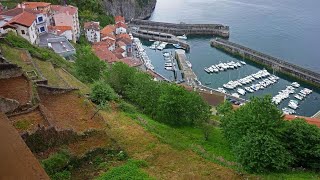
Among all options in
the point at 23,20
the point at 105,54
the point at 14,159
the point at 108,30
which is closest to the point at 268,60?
the point at 105,54

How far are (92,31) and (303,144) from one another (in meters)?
61.0

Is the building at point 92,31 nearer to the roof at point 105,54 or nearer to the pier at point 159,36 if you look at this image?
the roof at point 105,54

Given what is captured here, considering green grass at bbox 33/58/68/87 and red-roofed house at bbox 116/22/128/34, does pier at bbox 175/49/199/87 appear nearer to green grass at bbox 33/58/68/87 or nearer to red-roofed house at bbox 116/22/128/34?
red-roofed house at bbox 116/22/128/34

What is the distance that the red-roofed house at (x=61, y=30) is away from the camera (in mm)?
69181

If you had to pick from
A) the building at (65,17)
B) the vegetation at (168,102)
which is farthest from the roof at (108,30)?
the vegetation at (168,102)

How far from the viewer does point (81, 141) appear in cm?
2222

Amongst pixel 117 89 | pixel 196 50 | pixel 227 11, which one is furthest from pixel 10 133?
pixel 227 11

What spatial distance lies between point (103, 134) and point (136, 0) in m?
96.4

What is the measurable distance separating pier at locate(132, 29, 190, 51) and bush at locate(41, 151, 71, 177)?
74181mm

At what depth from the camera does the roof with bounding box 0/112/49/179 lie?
10.8 m

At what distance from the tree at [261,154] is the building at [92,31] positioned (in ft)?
198

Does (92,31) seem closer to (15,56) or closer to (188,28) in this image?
(188,28)

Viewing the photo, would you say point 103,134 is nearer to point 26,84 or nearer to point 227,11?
point 26,84

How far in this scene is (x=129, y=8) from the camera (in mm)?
110312
